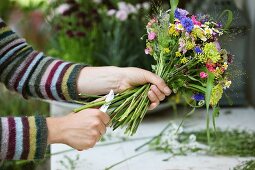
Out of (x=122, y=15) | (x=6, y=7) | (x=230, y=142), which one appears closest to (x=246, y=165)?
(x=230, y=142)

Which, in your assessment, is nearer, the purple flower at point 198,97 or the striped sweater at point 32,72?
the purple flower at point 198,97

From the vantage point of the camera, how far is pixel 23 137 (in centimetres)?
100

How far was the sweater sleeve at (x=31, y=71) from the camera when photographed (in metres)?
1.24

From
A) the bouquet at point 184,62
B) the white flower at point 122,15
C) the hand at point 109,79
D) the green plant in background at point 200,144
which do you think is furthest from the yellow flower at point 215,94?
the white flower at point 122,15

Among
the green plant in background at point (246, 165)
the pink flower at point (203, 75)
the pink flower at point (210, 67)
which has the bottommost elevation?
the green plant in background at point (246, 165)

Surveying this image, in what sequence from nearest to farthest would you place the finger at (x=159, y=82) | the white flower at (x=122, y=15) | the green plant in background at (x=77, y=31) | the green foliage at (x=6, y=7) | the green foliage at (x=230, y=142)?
the finger at (x=159, y=82), the green foliage at (x=230, y=142), the white flower at (x=122, y=15), the green plant in background at (x=77, y=31), the green foliage at (x=6, y=7)

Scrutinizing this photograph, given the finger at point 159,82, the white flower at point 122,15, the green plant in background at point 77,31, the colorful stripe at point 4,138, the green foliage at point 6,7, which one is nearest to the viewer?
the colorful stripe at point 4,138

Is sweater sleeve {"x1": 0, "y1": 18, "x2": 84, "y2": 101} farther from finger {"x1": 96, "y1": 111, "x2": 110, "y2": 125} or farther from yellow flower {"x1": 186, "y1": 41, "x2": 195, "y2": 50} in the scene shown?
yellow flower {"x1": 186, "y1": 41, "x2": 195, "y2": 50}

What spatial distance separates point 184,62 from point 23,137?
0.34 metres

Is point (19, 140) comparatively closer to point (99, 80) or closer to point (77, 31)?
point (99, 80)

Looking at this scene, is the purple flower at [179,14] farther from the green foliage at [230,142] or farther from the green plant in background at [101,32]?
the green plant in background at [101,32]

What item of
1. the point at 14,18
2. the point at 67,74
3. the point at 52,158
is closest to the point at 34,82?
the point at 67,74

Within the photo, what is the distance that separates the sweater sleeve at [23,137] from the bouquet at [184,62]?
11cm

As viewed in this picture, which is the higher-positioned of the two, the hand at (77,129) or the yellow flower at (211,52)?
the yellow flower at (211,52)
